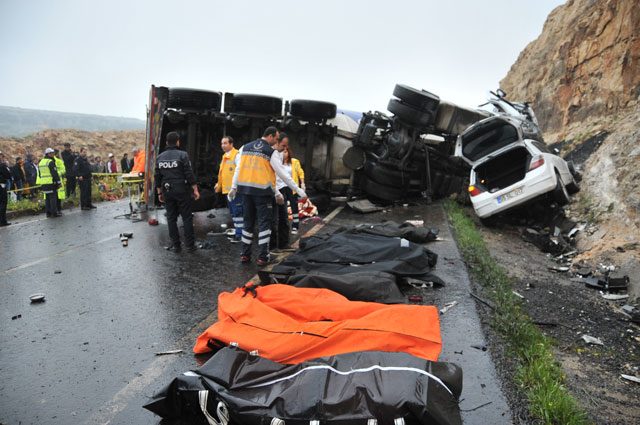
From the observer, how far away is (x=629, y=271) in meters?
6.51

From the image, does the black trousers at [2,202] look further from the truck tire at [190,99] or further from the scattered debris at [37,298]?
the scattered debris at [37,298]

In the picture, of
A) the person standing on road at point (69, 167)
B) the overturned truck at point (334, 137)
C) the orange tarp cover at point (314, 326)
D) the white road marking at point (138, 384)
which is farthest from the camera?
the person standing on road at point (69, 167)

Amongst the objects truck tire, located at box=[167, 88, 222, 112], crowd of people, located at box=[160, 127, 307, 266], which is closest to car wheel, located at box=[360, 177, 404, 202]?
crowd of people, located at box=[160, 127, 307, 266]

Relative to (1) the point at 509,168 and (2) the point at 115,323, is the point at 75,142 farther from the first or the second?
(2) the point at 115,323

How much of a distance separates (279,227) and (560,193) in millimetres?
6025

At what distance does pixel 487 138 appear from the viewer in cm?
1072

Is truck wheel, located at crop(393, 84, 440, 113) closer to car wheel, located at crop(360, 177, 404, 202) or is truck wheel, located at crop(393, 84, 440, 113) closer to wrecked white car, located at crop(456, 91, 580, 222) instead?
wrecked white car, located at crop(456, 91, 580, 222)

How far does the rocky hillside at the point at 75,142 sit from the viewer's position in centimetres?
2979

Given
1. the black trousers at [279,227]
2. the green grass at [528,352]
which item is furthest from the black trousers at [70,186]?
the green grass at [528,352]

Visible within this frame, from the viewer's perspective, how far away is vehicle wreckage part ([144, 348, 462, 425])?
256 centimetres

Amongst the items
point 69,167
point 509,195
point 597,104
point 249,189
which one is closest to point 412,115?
point 509,195

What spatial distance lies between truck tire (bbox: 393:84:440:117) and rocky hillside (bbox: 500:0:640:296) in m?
3.93

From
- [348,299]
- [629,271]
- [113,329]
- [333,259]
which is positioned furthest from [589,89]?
[113,329]

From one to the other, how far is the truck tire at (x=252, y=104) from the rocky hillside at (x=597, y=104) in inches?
272
